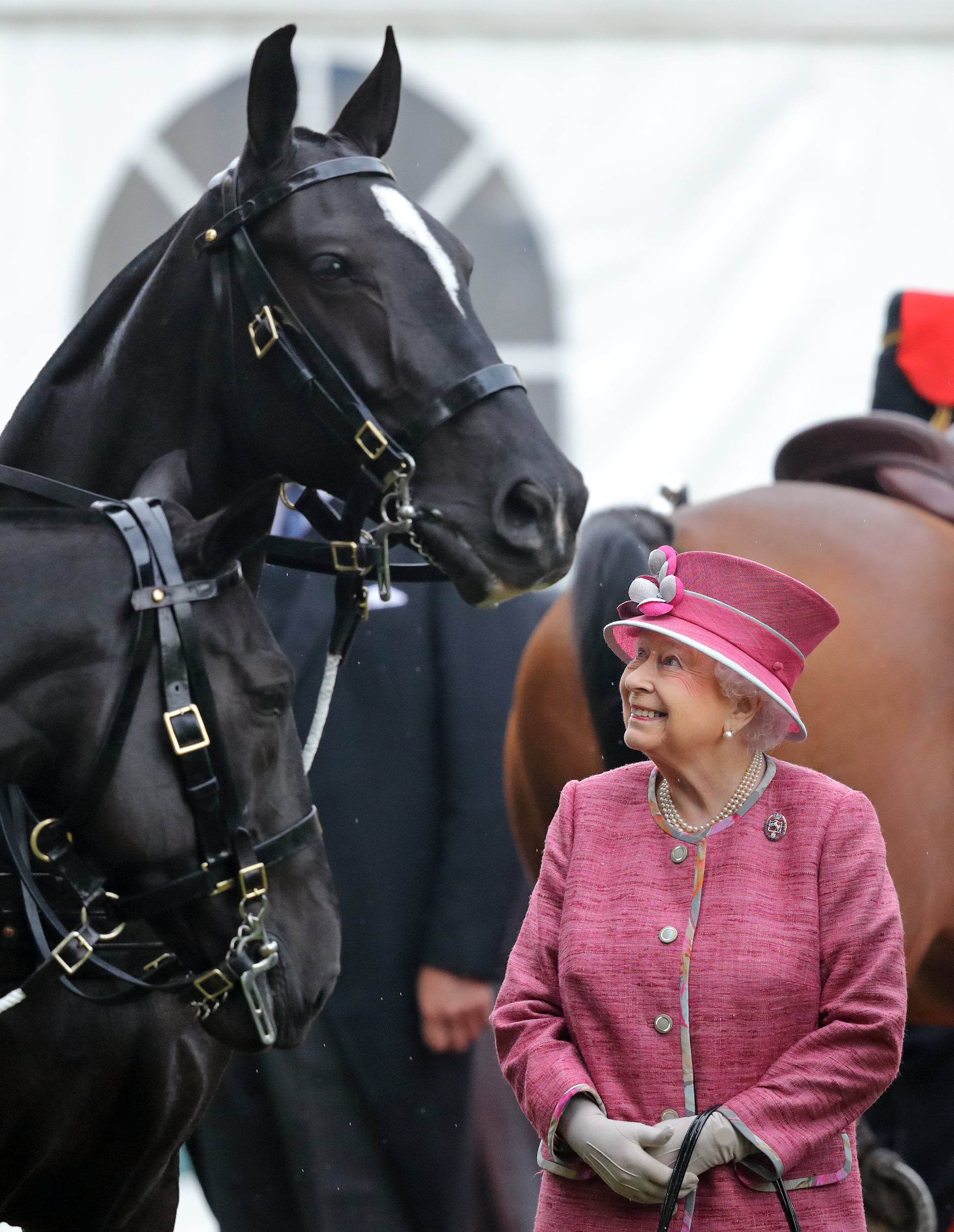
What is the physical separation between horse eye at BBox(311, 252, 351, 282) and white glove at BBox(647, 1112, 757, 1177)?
1123 mm

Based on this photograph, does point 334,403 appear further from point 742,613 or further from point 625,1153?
point 625,1153

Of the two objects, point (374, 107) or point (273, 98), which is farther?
point (374, 107)

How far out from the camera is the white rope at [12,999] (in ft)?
5.70

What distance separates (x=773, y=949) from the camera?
4.65ft

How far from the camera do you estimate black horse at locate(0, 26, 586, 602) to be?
1.89 m

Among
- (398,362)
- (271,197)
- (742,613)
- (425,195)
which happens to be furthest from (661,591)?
(425,195)

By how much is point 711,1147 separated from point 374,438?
3.10ft

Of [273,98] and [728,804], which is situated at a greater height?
[273,98]

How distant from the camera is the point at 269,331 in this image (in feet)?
6.43

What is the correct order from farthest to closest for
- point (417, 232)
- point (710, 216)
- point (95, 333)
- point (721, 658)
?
point (710, 216), point (95, 333), point (417, 232), point (721, 658)

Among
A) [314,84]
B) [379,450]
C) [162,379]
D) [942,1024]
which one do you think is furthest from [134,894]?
[314,84]

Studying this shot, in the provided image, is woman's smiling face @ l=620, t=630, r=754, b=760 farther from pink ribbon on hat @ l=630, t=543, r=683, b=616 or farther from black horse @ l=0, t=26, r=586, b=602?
black horse @ l=0, t=26, r=586, b=602

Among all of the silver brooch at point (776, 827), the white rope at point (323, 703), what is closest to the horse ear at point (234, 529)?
the white rope at point (323, 703)

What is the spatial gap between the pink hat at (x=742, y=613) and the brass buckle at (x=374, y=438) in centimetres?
48
